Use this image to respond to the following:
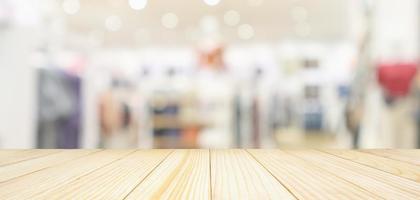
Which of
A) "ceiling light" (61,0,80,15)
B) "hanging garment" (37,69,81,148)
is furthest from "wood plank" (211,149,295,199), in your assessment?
"ceiling light" (61,0,80,15)

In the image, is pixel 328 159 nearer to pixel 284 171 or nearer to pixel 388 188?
pixel 284 171

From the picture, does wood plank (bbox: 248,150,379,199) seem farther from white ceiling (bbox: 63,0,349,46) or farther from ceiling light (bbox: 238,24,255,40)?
ceiling light (bbox: 238,24,255,40)

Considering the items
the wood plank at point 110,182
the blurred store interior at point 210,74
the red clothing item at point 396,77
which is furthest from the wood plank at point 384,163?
the red clothing item at point 396,77

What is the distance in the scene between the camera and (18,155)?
4.83ft

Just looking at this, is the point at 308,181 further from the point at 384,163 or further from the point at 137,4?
the point at 137,4

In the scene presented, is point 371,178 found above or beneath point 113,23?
beneath

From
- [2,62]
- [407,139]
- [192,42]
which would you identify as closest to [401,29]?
[407,139]

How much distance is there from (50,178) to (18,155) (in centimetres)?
57

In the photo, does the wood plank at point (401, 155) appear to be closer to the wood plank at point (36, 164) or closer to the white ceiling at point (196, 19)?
the wood plank at point (36, 164)

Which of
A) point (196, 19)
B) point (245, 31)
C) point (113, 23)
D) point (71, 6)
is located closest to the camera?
point (71, 6)

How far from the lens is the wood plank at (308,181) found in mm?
799

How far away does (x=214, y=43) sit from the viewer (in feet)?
28.0

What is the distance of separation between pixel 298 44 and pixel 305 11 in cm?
371

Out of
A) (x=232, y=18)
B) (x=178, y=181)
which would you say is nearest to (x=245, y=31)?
(x=232, y=18)
